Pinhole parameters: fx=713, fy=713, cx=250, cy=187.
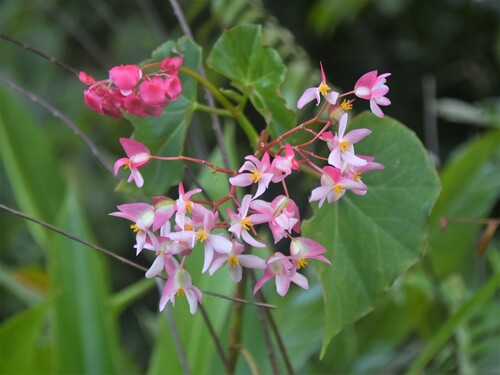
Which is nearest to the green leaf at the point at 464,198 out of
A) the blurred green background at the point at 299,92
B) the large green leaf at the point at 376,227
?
the blurred green background at the point at 299,92

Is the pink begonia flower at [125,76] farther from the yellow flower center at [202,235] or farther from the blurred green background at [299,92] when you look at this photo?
the blurred green background at [299,92]

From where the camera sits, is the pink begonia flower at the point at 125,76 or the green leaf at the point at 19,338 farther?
the green leaf at the point at 19,338

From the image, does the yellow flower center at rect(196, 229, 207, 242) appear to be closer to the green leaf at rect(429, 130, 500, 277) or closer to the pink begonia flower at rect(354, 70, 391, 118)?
the pink begonia flower at rect(354, 70, 391, 118)

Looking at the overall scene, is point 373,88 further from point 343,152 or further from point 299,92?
point 299,92

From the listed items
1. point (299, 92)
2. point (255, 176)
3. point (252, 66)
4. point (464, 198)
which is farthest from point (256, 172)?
point (464, 198)

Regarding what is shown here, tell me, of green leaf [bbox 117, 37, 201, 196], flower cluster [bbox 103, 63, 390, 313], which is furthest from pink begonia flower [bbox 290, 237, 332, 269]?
green leaf [bbox 117, 37, 201, 196]

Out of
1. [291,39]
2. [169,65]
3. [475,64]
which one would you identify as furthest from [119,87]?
[475,64]

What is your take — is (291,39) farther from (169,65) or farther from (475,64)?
(475,64)
